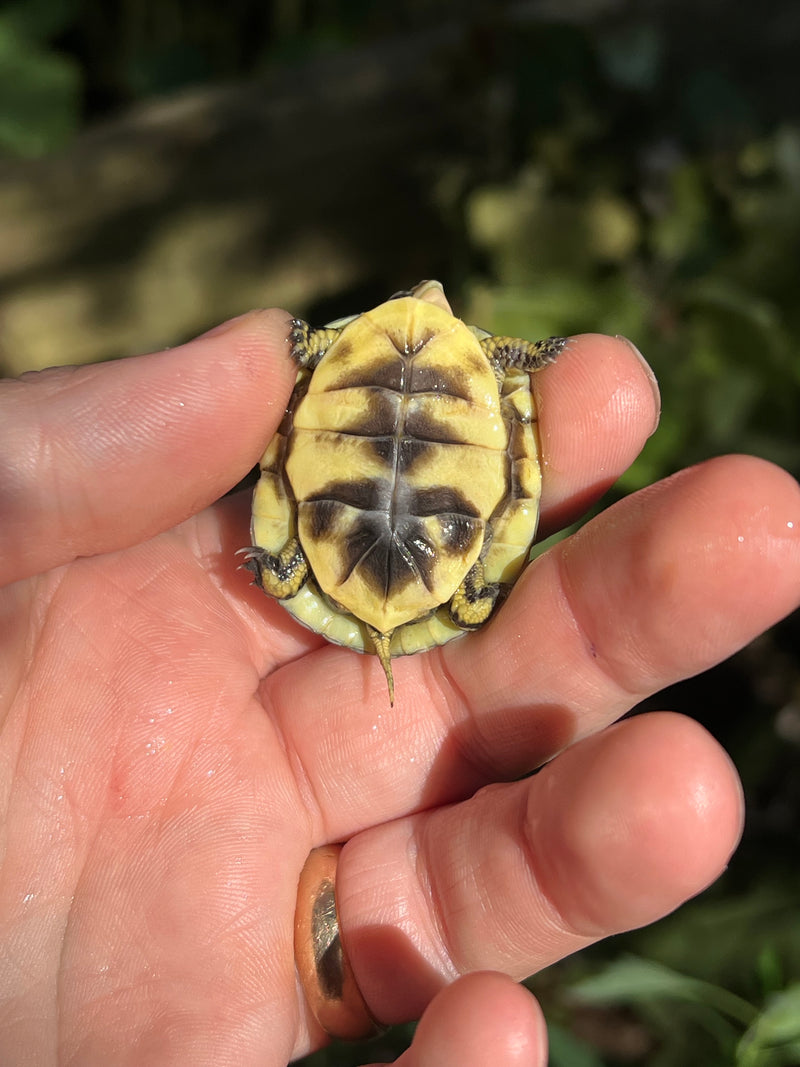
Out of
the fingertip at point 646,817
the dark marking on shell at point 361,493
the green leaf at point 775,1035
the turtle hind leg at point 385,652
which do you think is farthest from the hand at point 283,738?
the green leaf at point 775,1035

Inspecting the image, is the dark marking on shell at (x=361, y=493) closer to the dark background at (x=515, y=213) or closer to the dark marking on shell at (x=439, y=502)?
the dark marking on shell at (x=439, y=502)

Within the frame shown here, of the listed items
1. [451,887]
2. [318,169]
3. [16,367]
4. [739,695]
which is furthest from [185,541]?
[318,169]

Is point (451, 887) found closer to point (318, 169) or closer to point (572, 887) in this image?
point (572, 887)

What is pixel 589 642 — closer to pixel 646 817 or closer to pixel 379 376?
pixel 646 817

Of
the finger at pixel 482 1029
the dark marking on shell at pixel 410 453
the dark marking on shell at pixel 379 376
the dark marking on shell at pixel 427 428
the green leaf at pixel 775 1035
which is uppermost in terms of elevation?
the dark marking on shell at pixel 379 376

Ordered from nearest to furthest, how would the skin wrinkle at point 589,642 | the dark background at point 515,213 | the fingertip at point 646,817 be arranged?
the fingertip at point 646,817 → the skin wrinkle at point 589,642 → the dark background at point 515,213

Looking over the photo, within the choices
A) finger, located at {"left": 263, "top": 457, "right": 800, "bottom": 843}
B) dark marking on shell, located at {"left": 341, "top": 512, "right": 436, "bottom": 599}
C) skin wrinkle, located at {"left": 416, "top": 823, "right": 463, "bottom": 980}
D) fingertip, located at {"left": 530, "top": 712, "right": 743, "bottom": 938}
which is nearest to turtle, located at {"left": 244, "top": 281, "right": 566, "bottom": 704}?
dark marking on shell, located at {"left": 341, "top": 512, "right": 436, "bottom": 599}
